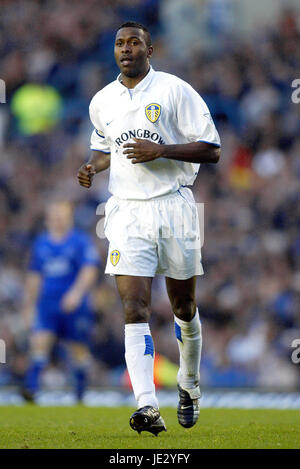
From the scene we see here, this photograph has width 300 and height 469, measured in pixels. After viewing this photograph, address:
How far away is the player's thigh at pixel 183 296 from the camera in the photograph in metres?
6.52

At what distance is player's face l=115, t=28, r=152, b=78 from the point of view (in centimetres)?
627

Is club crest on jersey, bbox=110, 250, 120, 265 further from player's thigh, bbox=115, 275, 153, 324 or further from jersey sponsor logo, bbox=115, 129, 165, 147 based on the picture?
jersey sponsor logo, bbox=115, 129, 165, 147

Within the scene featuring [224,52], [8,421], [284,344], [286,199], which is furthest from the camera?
[224,52]

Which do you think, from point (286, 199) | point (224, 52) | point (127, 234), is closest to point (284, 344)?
point (286, 199)

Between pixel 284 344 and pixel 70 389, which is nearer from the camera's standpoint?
pixel 70 389

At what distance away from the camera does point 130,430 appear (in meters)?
6.49

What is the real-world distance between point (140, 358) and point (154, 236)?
0.83m

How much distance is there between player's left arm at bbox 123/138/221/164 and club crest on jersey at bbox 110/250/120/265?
612 mm

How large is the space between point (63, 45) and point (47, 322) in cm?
698

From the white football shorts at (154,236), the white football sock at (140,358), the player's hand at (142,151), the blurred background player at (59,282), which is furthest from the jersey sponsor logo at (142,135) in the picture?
the blurred background player at (59,282)

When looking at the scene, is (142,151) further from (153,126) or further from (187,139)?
(187,139)

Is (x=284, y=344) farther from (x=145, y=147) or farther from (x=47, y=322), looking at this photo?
(x=145, y=147)

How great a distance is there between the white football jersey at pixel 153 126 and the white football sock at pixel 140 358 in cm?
93

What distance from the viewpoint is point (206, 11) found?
1677cm
